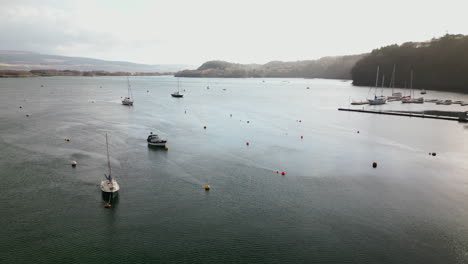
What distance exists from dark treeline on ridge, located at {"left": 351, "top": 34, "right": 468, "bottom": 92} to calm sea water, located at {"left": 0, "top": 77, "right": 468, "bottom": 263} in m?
127

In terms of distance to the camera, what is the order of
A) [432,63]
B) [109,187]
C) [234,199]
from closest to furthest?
1. [234,199]
2. [109,187]
3. [432,63]

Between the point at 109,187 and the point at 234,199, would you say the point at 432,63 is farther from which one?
the point at 109,187

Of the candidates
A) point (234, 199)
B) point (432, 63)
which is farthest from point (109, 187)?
point (432, 63)

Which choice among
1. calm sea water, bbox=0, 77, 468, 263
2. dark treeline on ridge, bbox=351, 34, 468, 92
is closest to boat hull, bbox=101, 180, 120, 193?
calm sea water, bbox=0, 77, 468, 263

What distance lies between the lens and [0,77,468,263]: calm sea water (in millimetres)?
22953

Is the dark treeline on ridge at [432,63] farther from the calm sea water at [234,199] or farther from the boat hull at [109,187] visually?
the boat hull at [109,187]

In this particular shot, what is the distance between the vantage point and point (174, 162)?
1681 inches

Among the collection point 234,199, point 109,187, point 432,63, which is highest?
point 432,63

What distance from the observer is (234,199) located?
31.2 meters

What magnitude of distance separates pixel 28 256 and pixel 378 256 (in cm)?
2643

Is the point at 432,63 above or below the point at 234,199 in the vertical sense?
above

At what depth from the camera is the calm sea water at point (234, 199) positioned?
2295cm

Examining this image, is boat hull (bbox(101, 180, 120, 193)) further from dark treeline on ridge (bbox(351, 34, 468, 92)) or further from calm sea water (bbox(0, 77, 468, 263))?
dark treeline on ridge (bbox(351, 34, 468, 92))

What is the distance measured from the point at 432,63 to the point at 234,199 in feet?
618
